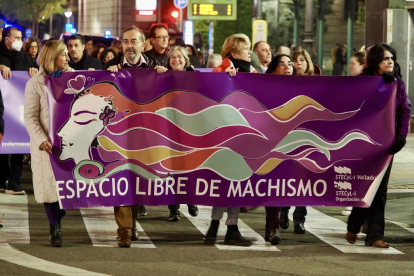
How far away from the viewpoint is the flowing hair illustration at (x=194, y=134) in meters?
9.53

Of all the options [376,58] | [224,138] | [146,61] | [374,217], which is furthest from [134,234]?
[376,58]

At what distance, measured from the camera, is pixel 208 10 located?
131ft

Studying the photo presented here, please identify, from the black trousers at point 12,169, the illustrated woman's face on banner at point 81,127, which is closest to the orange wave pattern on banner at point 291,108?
the illustrated woman's face on banner at point 81,127

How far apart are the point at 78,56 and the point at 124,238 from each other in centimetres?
296

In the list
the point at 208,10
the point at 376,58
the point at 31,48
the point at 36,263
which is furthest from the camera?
the point at 208,10

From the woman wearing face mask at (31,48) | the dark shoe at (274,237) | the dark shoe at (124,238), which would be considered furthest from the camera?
the woman wearing face mask at (31,48)

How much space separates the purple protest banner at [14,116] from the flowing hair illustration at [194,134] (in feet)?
14.7

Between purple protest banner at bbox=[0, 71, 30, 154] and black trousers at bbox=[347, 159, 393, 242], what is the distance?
5.47 meters

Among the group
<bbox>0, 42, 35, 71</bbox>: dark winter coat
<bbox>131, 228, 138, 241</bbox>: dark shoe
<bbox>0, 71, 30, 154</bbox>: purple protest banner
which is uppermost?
<bbox>0, 42, 35, 71</bbox>: dark winter coat

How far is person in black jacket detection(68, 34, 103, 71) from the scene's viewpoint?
11.4 meters

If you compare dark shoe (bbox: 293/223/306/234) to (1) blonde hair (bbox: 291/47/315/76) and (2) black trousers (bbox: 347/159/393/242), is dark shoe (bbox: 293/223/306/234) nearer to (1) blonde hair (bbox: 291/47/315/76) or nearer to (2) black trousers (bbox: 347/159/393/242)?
(2) black trousers (bbox: 347/159/393/242)

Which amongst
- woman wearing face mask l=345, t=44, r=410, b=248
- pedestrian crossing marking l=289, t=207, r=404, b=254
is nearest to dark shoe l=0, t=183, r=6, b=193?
pedestrian crossing marking l=289, t=207, r=404, b=254

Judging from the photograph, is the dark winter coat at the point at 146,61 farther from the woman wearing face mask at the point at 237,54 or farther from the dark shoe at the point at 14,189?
the dark shoe at the point at 14,189

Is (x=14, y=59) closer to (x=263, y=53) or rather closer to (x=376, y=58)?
(x=263, y=53)
